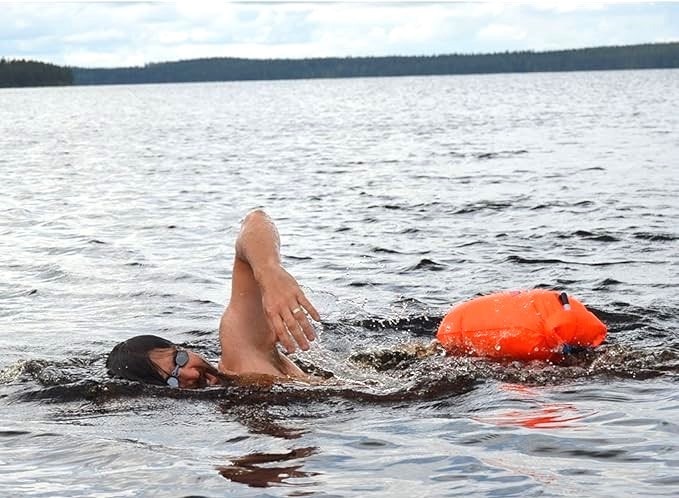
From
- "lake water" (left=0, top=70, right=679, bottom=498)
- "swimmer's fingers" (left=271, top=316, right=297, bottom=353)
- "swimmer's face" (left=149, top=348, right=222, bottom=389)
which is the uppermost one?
"swimmer's fingers" (left=271, top=316, right=297, bottom=353)

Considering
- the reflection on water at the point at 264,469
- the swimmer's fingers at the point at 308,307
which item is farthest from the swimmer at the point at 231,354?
the swimmer's fingers at the point at 308,307

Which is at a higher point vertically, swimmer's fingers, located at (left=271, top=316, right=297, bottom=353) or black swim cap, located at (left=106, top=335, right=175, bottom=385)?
swimmer's fingers, located at (left=271, top=316, right=297, bottom=353)

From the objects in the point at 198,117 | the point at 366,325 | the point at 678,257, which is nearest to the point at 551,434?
the point at 366,325

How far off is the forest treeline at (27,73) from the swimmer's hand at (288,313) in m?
184

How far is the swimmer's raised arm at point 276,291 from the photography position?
509 cm

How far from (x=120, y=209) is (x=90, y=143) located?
2676 cm

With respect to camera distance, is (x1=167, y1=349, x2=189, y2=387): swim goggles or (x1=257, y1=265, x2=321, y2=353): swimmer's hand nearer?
(x1=257, y1=265, x2=321, y2=353): swimmer's hand

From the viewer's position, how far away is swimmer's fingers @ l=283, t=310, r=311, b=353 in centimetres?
504

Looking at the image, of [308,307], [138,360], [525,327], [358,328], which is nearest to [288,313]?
[308,307]

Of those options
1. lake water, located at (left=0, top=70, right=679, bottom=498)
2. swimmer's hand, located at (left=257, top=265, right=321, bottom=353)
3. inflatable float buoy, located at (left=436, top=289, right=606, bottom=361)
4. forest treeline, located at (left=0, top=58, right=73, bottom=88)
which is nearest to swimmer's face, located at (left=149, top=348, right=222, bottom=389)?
lake water, located at (left=0, top=70, right=679, bottom=498)

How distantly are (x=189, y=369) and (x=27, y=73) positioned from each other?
613 feet

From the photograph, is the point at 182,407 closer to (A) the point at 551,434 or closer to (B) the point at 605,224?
(A) the point at 551,434

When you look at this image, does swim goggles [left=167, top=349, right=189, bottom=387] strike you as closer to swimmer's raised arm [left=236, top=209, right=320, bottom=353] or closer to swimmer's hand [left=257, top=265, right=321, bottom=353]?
swimmer's raised arm [left=236, top=209, right=320, bottom=353]

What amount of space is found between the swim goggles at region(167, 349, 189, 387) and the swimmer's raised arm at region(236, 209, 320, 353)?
167 cm
